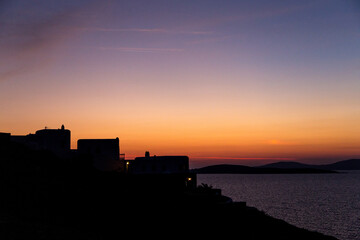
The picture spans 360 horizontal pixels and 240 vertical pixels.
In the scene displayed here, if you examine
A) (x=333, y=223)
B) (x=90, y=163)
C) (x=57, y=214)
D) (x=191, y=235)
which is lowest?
(x=333, y=223)

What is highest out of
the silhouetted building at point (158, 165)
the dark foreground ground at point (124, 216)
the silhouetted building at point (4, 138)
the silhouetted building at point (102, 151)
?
the silhouetted building at point (4, 138)

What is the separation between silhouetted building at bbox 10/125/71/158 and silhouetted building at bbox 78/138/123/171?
352 cm

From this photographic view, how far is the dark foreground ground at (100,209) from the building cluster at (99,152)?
152 inches

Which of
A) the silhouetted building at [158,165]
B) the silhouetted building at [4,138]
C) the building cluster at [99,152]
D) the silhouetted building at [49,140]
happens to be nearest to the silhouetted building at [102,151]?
the building cluster at [99,152]

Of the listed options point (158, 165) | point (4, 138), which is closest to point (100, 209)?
point (4, 138)

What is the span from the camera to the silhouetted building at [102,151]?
183ft

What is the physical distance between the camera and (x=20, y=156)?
1759 inches

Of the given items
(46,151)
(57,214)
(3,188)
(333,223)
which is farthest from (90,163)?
(333,223)

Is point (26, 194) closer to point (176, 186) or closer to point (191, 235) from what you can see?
point (191, 235)

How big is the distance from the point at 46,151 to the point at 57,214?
23.9 metres

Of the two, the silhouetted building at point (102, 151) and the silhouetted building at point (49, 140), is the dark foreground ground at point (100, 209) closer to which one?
the silhouetted building at point (49, 140)

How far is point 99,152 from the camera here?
56.6 metres

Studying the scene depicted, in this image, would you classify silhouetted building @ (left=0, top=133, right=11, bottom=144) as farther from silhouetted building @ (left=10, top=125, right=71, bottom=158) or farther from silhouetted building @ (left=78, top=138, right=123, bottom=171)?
silhouetted building @ (left=78, top=138, right=123, bottom=171)

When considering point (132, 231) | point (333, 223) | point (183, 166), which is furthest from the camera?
point (333, 223)
